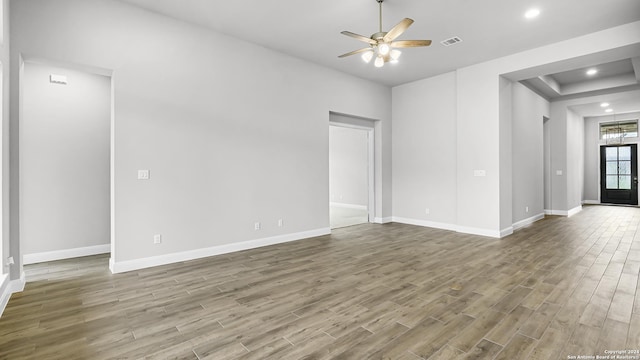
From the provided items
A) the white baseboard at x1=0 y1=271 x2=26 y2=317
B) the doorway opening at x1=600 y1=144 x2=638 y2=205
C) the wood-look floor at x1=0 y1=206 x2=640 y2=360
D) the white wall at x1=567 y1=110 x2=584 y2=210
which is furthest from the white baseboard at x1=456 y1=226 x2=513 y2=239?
the doorway opening at x1=600 y1=144 x2=638 y2=205

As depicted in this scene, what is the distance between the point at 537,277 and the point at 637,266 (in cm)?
163

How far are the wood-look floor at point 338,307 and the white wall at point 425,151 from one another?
2174 mm

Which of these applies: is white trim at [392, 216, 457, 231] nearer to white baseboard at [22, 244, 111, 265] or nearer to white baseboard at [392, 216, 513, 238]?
white baseboard at [392, 216, 513, 238]

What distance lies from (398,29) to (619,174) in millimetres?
12740

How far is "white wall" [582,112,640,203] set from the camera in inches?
448

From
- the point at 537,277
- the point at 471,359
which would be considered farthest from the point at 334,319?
the point at 537,277

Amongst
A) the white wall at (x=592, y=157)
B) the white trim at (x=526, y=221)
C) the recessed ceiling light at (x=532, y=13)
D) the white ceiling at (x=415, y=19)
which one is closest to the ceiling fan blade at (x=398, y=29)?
the white ceiling at (x=415, y=19)

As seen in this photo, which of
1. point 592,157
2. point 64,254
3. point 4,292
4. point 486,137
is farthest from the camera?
point 592,157

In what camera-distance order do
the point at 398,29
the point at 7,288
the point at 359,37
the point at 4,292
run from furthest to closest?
the point at 359,37, the point at 398,29, the point at 7,288, the point at 4,292

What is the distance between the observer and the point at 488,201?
6004 mm

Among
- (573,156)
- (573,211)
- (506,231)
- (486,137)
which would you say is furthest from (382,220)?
(573,156)

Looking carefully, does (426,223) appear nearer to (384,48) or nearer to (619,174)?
(384,48)

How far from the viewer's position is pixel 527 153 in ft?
24.0

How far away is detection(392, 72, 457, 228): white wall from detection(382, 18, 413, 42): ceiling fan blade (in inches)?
143
